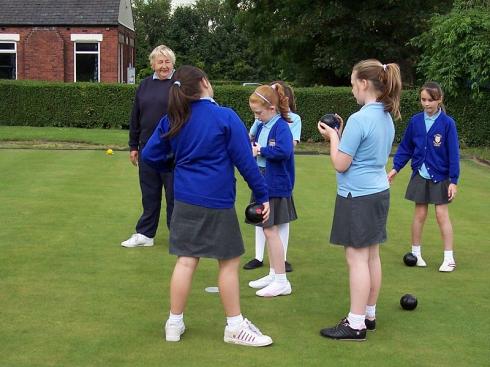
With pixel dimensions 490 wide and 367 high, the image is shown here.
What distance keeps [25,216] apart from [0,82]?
13639 millimetres

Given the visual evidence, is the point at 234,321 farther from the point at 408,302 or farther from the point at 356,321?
the point at 408,302

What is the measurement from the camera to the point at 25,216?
27.8 ft

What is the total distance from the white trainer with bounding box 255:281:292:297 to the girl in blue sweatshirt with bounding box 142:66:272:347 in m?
1.11

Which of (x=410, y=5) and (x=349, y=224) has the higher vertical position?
(x=410, y=5)

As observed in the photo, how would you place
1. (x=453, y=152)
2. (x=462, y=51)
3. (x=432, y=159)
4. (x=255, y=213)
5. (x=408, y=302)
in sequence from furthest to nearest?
(x=462, y=51) < (x=432, y=159) < (x=453, y=152) < (x=408, y=302) < (x=255, y=213)

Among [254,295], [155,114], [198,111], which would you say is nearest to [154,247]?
[155,114]

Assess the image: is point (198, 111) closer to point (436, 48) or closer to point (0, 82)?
point (436, 48)

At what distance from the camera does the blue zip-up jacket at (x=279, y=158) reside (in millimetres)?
5598

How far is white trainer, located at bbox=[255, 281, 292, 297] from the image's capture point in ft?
18.4

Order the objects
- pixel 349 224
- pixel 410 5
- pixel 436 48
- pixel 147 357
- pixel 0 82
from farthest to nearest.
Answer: pixel 410 5 < pixel 0 82 < pixel 436 48 < pixel 349 224 < pixel 147 357

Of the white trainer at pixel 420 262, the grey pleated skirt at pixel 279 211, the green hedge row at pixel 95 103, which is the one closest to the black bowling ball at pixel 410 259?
the white trainer at pixel 420 262

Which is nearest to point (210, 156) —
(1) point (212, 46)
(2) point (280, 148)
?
(2) point (280, 148)

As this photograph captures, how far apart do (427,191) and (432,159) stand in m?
0.31

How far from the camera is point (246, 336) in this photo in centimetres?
445
